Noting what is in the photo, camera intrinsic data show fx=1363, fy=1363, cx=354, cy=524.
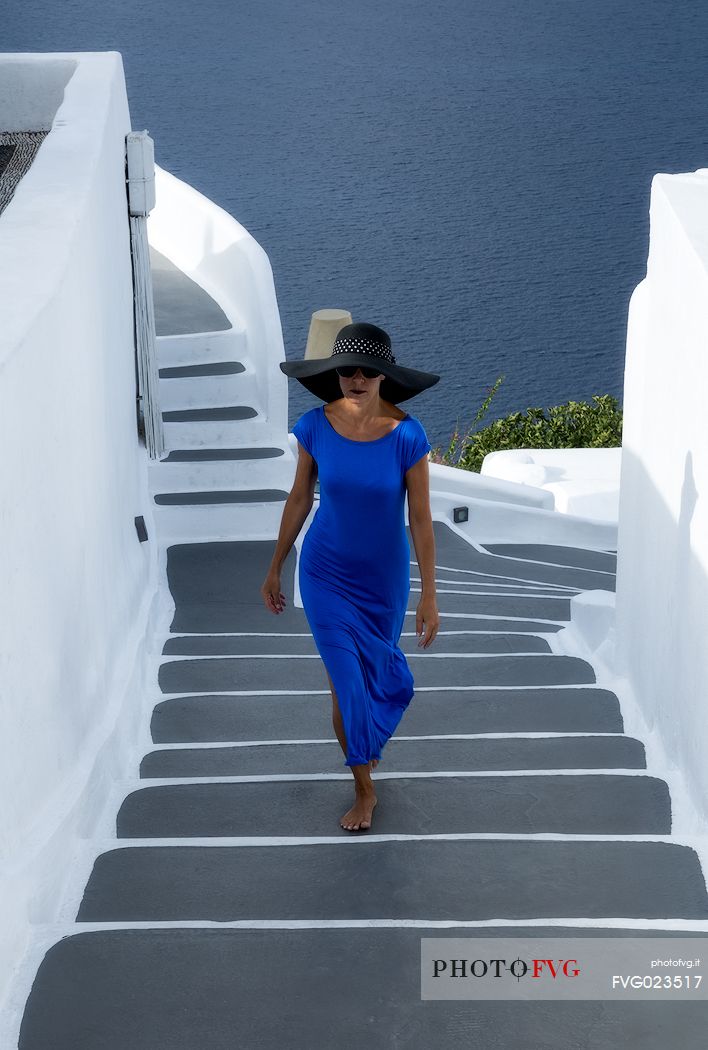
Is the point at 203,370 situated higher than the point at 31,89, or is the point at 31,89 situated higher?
the point at 31,89

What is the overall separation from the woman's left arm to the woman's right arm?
12.4 inches

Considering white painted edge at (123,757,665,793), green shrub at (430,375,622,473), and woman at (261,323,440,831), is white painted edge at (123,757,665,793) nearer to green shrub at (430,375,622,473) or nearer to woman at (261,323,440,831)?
woman at (261,323,440,831)

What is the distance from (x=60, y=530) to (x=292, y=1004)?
64.2 inches

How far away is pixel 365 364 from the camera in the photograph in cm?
394

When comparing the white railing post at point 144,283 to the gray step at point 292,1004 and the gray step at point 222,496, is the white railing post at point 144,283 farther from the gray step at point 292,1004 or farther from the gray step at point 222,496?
the gray step at point 292,1004

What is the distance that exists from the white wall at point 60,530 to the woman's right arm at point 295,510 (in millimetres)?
619

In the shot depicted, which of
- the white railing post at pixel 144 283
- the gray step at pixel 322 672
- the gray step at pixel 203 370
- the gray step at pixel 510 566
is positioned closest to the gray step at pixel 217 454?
the white railing post at pixel 144 283

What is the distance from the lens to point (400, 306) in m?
31.8

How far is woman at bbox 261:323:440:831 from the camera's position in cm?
405

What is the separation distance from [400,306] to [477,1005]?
96.9 feet

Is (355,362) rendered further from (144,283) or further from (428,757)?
(144,283)

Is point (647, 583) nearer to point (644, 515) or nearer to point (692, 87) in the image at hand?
point (644, 515)

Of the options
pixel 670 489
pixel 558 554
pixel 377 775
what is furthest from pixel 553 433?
pixel 377 775

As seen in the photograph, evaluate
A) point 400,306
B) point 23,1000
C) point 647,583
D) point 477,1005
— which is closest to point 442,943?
point 477,1005
